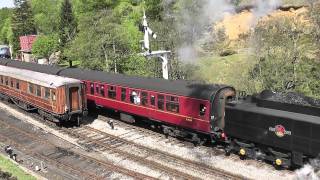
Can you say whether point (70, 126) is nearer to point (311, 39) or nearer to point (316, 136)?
point (316, 136)

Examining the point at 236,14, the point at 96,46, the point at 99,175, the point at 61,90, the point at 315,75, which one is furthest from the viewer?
the point at 236,14

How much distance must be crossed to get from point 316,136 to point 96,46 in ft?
81.7

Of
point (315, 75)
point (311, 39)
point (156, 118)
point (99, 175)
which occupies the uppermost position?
point (311, 39)

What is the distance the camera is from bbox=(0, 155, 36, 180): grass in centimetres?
1662

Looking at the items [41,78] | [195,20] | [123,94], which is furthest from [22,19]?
[123,94]

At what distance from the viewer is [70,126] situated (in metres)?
25.0

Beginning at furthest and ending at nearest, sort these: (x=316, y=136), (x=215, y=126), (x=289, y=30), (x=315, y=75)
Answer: (x=289, y=30), (x=315, y=75), (x=215, y=126), (x=316, y=136)

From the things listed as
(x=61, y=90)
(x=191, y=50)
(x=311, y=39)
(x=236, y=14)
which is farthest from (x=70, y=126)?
(x=236, y=14)

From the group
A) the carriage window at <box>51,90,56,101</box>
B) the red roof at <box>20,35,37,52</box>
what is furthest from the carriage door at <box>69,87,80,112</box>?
the red roof at <box>20,35,37,52</box>

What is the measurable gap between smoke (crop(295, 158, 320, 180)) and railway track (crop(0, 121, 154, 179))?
19.3 feet

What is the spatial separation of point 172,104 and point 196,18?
26149mm

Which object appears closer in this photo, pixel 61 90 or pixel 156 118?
pixel 156 118

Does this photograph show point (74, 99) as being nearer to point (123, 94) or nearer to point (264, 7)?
point (123, 94)

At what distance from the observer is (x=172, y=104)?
67.9 ft
